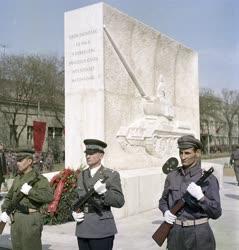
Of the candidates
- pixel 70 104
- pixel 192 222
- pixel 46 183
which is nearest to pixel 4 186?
pixel 70 104

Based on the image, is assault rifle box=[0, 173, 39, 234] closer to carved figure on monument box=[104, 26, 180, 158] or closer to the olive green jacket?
the olive green jacket

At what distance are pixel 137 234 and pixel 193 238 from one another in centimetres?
448

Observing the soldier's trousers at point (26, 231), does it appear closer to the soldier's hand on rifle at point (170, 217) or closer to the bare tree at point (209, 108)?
the soldier's hand on rifle at point (170, 217)

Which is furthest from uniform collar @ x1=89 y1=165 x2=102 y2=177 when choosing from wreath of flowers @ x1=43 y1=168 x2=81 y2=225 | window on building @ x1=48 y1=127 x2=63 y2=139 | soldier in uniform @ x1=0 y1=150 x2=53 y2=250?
window on building @ x1=48 y1=127 x2=63 y2=139

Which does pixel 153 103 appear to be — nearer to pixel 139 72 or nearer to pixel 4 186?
pixel 139 72

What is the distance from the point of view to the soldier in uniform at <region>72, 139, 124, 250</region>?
4.20m

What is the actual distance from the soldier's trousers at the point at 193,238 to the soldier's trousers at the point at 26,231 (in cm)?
174

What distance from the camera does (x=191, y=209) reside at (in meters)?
3.76

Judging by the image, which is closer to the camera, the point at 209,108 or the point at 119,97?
the point at 119,97

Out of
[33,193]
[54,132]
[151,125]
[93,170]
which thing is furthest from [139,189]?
[54,132]

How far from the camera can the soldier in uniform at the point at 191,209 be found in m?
3.71

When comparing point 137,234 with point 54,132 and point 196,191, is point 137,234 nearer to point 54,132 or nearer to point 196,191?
point 196,191

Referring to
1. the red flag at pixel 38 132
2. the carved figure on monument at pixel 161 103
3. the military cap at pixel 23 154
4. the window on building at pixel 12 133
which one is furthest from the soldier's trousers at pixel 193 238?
the window on building at pixel 12 133

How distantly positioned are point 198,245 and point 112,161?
22.5ft
